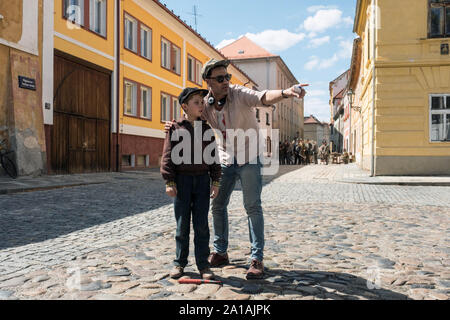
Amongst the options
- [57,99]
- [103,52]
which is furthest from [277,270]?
[103,52]

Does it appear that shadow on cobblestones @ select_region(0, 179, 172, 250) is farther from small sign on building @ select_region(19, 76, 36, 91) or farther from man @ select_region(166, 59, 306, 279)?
small sign on building @ select_region(19, 76, 36, 91)

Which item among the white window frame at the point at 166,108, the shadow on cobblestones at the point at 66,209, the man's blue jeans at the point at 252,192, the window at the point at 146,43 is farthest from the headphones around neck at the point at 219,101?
the white window frame at the point at 166,108

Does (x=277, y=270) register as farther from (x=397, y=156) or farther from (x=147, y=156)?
(x=147, y=156)

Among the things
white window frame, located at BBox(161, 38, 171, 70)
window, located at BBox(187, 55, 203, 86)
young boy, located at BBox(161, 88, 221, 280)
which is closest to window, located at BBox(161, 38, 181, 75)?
white window frame, located at BBox(161, 38, 171, 70)

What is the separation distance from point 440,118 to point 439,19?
340 cm

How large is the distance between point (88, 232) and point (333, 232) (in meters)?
3.03

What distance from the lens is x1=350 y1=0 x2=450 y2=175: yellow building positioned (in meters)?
15.1

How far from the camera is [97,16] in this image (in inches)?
662

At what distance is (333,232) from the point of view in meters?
5.46

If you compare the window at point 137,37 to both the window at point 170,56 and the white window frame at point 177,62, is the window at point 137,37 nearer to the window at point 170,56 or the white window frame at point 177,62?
the window at point 170,56

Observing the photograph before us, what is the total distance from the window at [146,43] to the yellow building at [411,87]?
10514 millimetres

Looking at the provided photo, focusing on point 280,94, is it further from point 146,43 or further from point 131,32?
point 146,43

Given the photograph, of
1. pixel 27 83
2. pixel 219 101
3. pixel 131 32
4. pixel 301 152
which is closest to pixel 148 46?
pixel 131 32

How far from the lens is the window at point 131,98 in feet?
62.9
